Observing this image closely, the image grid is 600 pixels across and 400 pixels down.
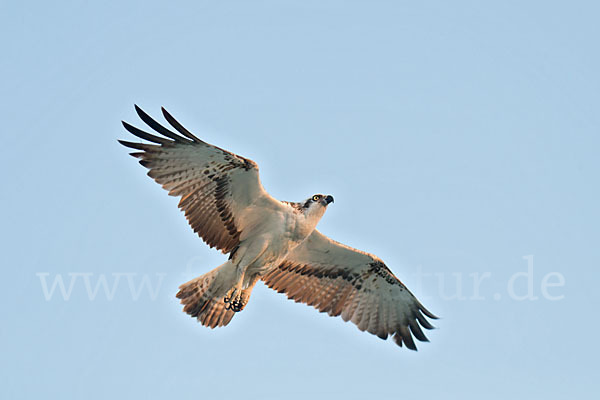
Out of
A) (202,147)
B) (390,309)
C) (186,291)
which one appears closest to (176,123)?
(202,147)

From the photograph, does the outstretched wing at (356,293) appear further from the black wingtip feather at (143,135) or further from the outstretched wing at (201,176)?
the black wingtip feather at (143,135)

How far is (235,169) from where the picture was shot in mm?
11852

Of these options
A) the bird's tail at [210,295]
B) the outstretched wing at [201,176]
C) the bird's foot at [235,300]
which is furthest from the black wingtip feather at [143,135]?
the bird's foot at [235,300]

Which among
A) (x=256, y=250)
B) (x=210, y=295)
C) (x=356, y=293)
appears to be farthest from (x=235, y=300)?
(x=356, y=293)

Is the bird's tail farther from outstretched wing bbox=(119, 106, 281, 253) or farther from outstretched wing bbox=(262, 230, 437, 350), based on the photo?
outstretched wing bbox=(262, 230, 437, 350)

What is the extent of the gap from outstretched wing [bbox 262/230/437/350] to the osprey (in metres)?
0.02

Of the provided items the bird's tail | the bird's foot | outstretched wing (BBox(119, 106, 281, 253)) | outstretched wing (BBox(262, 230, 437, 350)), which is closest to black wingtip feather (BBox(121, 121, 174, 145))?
outstretched wing (BBox(119, 106, 281, 253))

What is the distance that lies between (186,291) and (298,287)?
2.12 m

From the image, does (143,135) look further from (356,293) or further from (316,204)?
(356,293)

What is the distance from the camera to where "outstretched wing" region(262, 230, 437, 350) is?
1367 cm

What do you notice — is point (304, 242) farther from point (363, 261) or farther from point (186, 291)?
point (186, 291)

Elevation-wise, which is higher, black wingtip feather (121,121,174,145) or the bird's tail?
black wingtip feather (121,121,174,145)

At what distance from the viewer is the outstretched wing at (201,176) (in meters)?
11.7

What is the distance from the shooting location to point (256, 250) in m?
12.3
